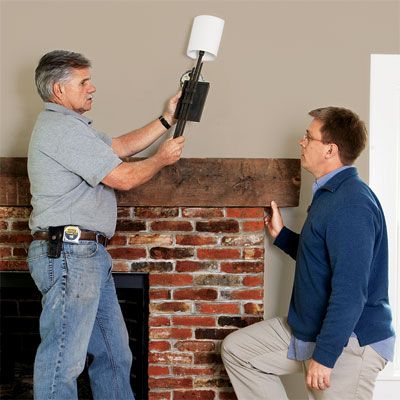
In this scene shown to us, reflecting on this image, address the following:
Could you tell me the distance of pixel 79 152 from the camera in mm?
2438

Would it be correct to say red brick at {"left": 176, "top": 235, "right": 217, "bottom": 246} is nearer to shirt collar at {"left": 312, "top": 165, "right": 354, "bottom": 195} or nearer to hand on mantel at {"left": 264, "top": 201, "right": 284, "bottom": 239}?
hand on mantel at {"left": 264, "top": 201, "right": 284, "bottom": 239}

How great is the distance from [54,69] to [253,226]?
1104 millimetres

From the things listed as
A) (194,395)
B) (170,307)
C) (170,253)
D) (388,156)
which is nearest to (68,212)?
(170,253)

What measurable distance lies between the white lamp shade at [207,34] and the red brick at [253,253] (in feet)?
2.87

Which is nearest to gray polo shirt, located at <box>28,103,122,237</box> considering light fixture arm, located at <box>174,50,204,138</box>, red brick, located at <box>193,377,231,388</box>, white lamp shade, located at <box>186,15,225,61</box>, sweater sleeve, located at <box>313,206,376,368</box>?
light fixture arm, located at <box>174,50,204,138</box>

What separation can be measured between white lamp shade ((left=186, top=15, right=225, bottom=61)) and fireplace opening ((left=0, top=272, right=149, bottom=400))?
1052 millimetres

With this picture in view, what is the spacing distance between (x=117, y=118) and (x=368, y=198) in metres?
1.22

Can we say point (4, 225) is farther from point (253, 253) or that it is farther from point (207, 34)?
point (207, 34)

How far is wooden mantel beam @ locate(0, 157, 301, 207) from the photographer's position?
2982mm

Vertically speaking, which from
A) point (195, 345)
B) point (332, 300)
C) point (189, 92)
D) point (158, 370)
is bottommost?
point (158, 370)

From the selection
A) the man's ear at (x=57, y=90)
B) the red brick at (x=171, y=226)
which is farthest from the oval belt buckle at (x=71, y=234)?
the red brick at (x=171, y=226)

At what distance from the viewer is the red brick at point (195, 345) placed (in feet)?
10.1

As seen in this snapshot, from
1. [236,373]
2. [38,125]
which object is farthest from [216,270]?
[38,125]

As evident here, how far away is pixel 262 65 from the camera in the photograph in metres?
3.01
